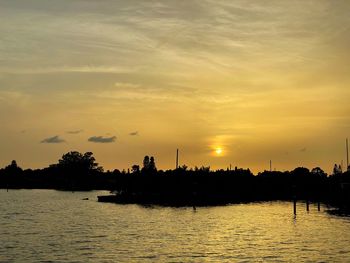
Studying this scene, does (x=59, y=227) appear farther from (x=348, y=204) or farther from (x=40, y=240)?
(x=348, y=204)

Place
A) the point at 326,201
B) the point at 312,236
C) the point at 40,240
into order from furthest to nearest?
1. the point at 326,201
2. the point at 312,236
3. the point at 40,240

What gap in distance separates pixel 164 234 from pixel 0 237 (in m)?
27.9

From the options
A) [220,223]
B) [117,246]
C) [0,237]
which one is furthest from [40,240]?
[220,223]

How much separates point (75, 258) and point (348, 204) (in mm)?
100466

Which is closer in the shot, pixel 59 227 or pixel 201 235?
pixel 201 235

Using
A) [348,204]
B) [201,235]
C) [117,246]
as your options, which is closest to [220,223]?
[201,235]

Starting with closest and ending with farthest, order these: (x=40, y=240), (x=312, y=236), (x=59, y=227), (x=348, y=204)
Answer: (x=40, y=240), (x=312, y=236), (x=59, y=227), (x=348, y=204)

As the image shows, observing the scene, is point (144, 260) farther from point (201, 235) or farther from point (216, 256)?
point (201, 235)

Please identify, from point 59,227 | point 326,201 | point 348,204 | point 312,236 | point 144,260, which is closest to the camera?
point 144,260

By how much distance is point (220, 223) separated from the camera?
11194 cm

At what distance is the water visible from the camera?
6638 centimetres

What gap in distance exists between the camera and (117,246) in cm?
Result: 7556

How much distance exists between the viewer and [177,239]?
84125mm

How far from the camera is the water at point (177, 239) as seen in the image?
6638cm
